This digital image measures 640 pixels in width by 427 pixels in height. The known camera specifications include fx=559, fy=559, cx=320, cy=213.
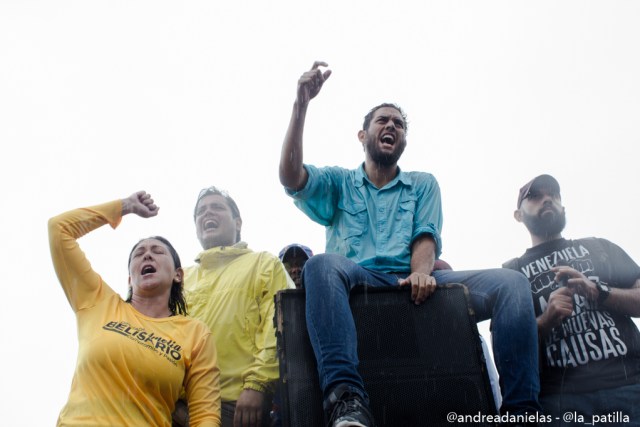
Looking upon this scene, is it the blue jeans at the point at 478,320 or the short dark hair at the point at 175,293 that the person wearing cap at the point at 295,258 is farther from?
the blue jeans at the point at 478,320

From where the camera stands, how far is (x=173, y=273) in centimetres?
327

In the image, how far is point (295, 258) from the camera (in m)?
4.33

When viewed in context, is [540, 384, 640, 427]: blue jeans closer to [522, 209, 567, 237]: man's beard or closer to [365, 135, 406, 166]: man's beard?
[522, 209, 567, 237]: man's beard

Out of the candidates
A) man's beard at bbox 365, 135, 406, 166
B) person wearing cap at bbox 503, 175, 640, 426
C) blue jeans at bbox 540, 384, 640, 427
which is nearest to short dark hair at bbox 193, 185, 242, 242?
man's beard at bbox 365, 135, 406, 166

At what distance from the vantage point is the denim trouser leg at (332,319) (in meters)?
2.38

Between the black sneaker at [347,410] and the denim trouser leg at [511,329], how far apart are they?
2.45 feet

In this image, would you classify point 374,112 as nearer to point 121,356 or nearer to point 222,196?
point 222,196

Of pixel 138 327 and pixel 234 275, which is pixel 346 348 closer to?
pixel 138 327

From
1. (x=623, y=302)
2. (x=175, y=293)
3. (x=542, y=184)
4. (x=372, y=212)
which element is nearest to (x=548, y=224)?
(x=542, y=184)

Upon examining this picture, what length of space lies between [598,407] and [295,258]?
7.37 feet

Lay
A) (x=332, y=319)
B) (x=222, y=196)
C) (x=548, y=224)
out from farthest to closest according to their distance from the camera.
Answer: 1. (x=222, y=196)
2. (x=548, y=224)
3. (x=332, y=319)

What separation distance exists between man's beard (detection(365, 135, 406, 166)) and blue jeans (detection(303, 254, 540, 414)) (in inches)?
36.2

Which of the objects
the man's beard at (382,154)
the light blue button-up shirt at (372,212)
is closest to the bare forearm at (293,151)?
the light blue button-up shirt at (372,212)

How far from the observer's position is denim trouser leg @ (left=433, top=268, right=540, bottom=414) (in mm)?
2557
